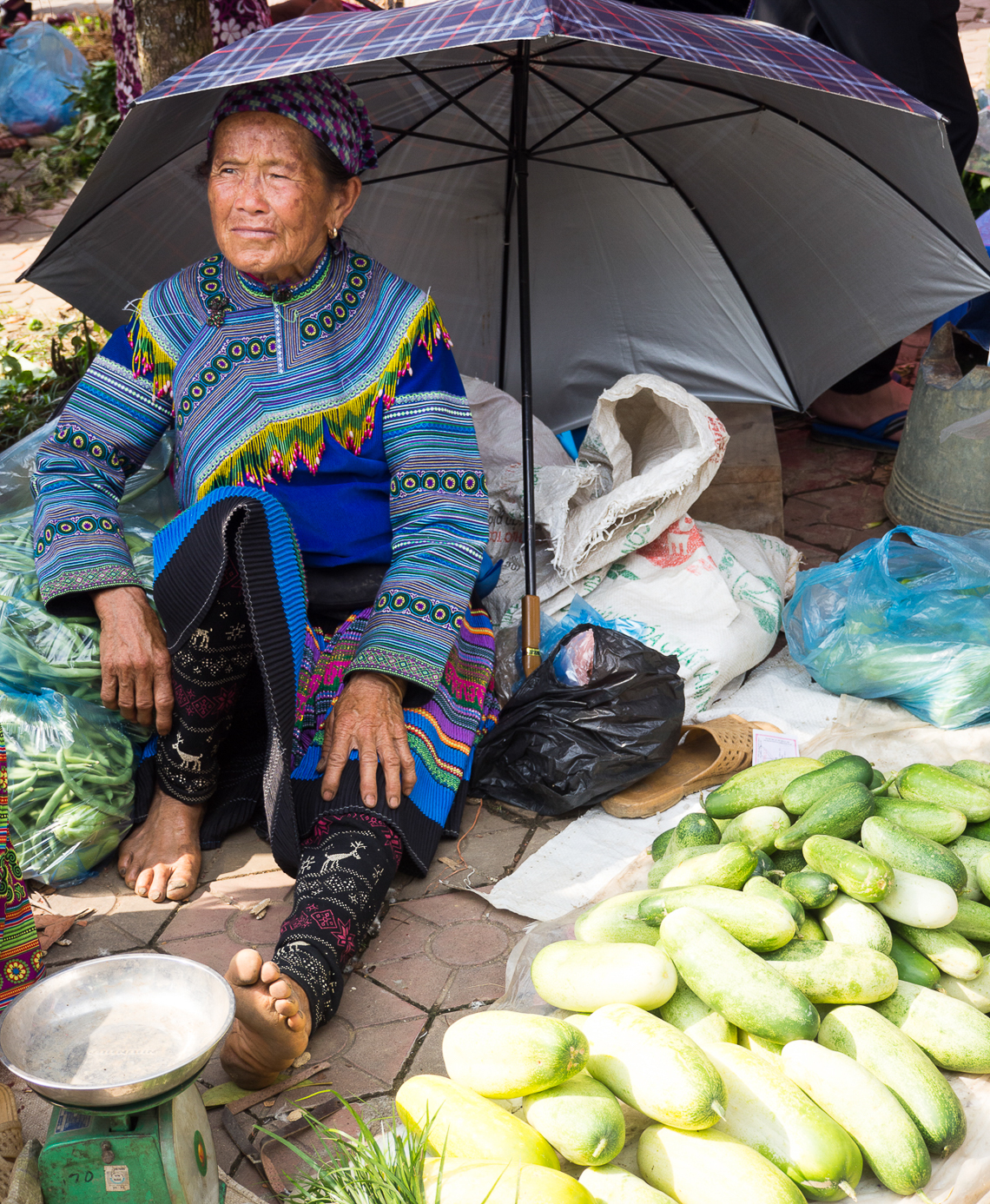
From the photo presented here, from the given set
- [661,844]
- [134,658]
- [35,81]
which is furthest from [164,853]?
[35,81]

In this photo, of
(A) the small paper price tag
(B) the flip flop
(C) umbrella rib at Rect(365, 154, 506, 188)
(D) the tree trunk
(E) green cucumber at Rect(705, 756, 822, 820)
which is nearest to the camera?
(E) green cucumber at Rect(705, 756, 822, 820)

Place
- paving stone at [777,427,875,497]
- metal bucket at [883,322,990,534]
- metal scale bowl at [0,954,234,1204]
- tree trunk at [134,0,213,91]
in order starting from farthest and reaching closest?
paving stone at [777,427,875,497] → tree trunk at [134,0,213,91] → metal bucket at [883,322,990,534] → metal scale bowl at [0,954,234,1204]

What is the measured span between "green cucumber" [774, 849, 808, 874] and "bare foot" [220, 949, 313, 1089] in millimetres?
954

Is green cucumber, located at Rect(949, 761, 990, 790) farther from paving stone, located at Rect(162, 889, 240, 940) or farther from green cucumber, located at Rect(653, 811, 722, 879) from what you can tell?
paving stone, located at Rect(162, 889, 240, 940)

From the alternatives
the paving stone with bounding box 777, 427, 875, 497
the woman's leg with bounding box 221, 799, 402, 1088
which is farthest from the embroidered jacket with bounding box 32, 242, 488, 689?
the paving stone with bounding box 777, 427, 875, 497

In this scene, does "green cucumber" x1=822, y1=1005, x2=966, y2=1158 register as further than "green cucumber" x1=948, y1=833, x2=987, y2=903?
No

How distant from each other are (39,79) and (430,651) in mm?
7937

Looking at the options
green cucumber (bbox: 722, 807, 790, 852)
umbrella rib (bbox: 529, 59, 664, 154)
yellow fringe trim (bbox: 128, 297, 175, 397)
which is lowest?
→ green cucumber (bbox: 722, 807, 790, 852)

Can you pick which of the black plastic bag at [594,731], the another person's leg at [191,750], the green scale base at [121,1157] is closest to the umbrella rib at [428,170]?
the black plastic bag at [594,731]

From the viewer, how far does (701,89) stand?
3.10m

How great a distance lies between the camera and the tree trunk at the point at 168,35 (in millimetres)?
4004

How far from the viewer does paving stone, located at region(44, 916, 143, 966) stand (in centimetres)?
A: 242

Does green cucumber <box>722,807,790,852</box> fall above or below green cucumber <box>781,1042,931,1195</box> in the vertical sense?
above

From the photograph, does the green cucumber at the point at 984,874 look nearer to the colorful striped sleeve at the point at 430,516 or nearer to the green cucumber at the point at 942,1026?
the green cucumber at the point at 942,1026
